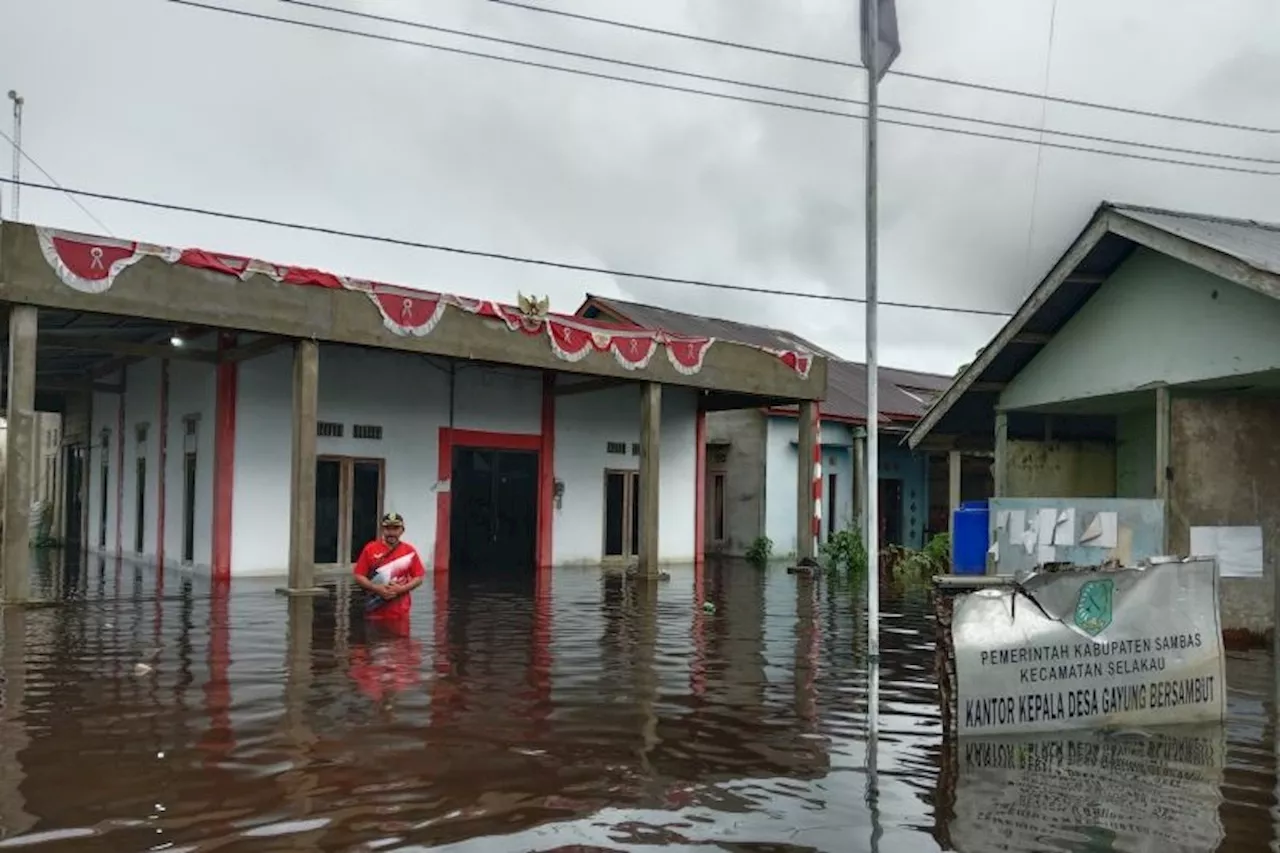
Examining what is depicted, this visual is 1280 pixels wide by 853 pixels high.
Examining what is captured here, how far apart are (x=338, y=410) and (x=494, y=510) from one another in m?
4.44

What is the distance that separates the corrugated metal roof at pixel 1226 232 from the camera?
420 inches

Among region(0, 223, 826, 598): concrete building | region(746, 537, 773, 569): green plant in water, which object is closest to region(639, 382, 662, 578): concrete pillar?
region(0, 223, 826, 598): concrete building

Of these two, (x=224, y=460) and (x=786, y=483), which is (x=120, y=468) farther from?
(x=786, y=483)

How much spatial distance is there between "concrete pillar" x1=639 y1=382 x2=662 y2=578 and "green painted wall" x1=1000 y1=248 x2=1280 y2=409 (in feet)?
23.2

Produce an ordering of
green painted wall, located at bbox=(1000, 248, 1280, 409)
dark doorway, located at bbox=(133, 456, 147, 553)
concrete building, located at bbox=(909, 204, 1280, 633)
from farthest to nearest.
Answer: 1. dark doorway, located at bbox=(133, 456, 147, 553)
2. concrete building, located at bbox=(909, 204, 1280, 633)
3. green painted wall, located at bbox=(1000, 248, 1280, 409)

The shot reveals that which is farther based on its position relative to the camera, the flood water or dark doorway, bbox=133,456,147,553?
dark doorway, bbox=133,456,147,553

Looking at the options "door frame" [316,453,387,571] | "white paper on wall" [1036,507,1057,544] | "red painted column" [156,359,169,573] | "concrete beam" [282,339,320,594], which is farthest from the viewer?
"red painted column" [156,359,169,573]

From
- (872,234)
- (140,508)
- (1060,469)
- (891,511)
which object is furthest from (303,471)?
(891,511)

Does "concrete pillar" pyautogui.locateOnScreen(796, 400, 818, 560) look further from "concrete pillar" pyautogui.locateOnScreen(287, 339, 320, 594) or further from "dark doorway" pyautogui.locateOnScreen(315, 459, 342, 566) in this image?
"concrete pillar" pyautogui.locateOnScreen(287, 339, 320, 594)

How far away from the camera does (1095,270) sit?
1304 cm

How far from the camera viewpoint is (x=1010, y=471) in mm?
14781

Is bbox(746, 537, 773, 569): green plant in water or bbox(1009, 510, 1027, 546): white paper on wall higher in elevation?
bbox(1009, 510, 1027, 546): white paper on wall

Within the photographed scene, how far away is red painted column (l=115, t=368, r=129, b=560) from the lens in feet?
74.8

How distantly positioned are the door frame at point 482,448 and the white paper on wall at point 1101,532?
12.2 meters
